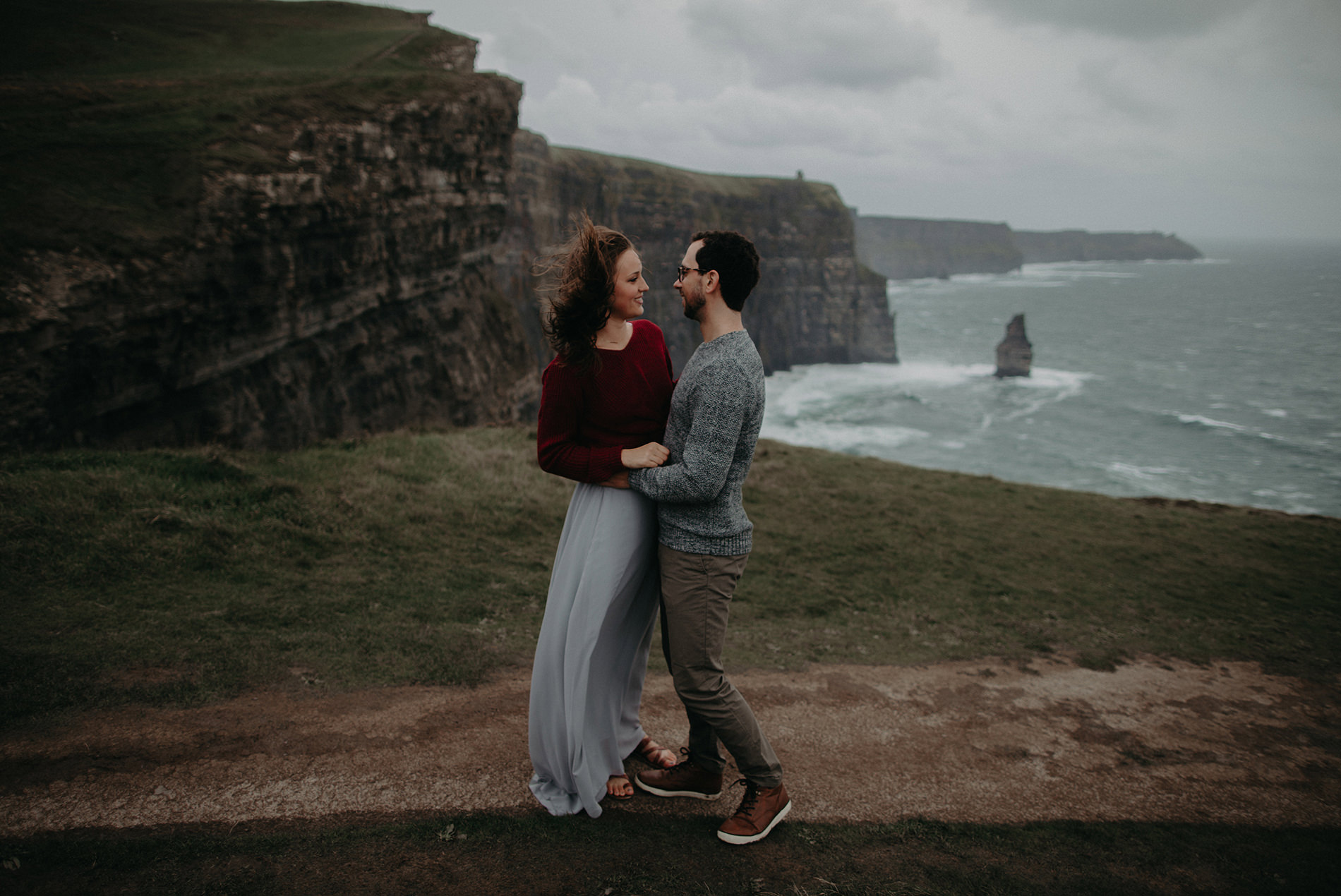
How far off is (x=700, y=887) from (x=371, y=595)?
4.48 meters

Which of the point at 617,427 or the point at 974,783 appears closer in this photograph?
the point at 617,427

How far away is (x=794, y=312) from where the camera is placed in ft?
271

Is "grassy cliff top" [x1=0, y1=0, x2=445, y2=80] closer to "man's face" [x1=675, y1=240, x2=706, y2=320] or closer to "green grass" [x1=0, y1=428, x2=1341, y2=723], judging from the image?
"green grass" [x1=0, y1=428, x2=1341, y2=723]

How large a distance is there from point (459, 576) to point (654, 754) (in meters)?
3.99

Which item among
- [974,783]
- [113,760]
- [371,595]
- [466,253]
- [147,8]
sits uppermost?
[147,8]

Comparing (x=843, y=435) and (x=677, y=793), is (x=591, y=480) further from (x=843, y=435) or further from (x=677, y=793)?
(x=843, y=435)

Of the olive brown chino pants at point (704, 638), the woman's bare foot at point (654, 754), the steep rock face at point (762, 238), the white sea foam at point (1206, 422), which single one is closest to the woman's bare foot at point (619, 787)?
the woman's bare foot at point (654, 754)

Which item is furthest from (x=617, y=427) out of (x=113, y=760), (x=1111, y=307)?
(x=1111, y=307)

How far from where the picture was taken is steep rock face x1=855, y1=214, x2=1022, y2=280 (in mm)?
175250

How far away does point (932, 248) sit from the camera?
18338 cm

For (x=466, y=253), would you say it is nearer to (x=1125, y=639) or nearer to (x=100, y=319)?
(x=100, y=319)

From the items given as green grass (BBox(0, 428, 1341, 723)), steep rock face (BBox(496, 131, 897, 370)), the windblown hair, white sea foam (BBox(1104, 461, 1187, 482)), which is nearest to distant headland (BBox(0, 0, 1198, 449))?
the windblown hair

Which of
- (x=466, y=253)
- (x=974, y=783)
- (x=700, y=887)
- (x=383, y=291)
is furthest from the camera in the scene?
(x=466, y=253)

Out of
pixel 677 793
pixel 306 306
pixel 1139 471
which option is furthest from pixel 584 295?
pixel 1139 471
